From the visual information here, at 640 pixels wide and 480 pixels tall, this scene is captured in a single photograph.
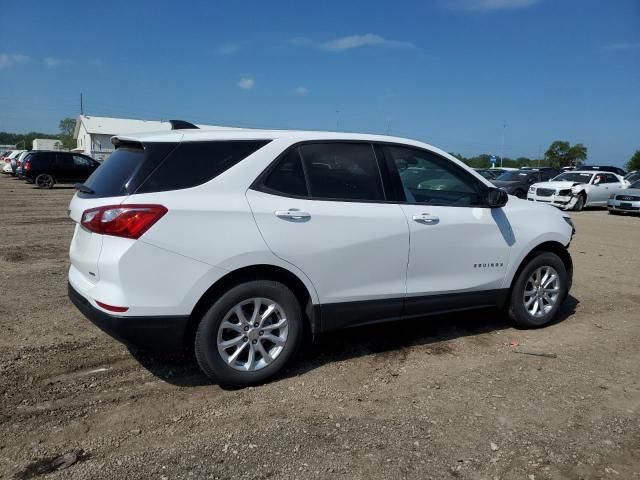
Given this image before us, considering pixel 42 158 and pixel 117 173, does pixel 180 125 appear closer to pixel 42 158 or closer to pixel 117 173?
pixel 117 173

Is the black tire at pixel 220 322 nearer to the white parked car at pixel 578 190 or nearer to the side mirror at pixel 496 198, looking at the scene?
the side mirror at pixel 496 198

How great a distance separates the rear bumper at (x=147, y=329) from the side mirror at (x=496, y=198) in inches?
111

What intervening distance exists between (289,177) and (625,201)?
63.8 feet

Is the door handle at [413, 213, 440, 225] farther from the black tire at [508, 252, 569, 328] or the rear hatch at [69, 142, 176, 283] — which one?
the rear hatch at [69, 142, 176, 283]

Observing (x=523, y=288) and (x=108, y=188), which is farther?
(x=523, y=288)

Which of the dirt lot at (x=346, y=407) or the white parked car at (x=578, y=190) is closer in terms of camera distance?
the dirt lot at (x=346, y=407)

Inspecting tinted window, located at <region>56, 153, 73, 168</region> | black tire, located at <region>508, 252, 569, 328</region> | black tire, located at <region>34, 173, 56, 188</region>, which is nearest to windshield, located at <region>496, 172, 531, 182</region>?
tinted window, located at <region>56, 153, 73, 168</region>

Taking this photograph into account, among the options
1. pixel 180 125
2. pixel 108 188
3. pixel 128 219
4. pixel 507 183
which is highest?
pixel 180 125

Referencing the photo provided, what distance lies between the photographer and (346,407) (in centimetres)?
371

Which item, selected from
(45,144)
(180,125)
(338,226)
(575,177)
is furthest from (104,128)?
(338,226)

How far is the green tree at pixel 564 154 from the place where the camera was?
66438mm

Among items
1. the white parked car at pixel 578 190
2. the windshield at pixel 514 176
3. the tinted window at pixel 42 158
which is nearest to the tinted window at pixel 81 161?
the tinted window at pixel 42 158

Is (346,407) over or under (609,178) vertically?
under

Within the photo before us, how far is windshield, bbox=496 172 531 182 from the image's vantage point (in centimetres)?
2636
